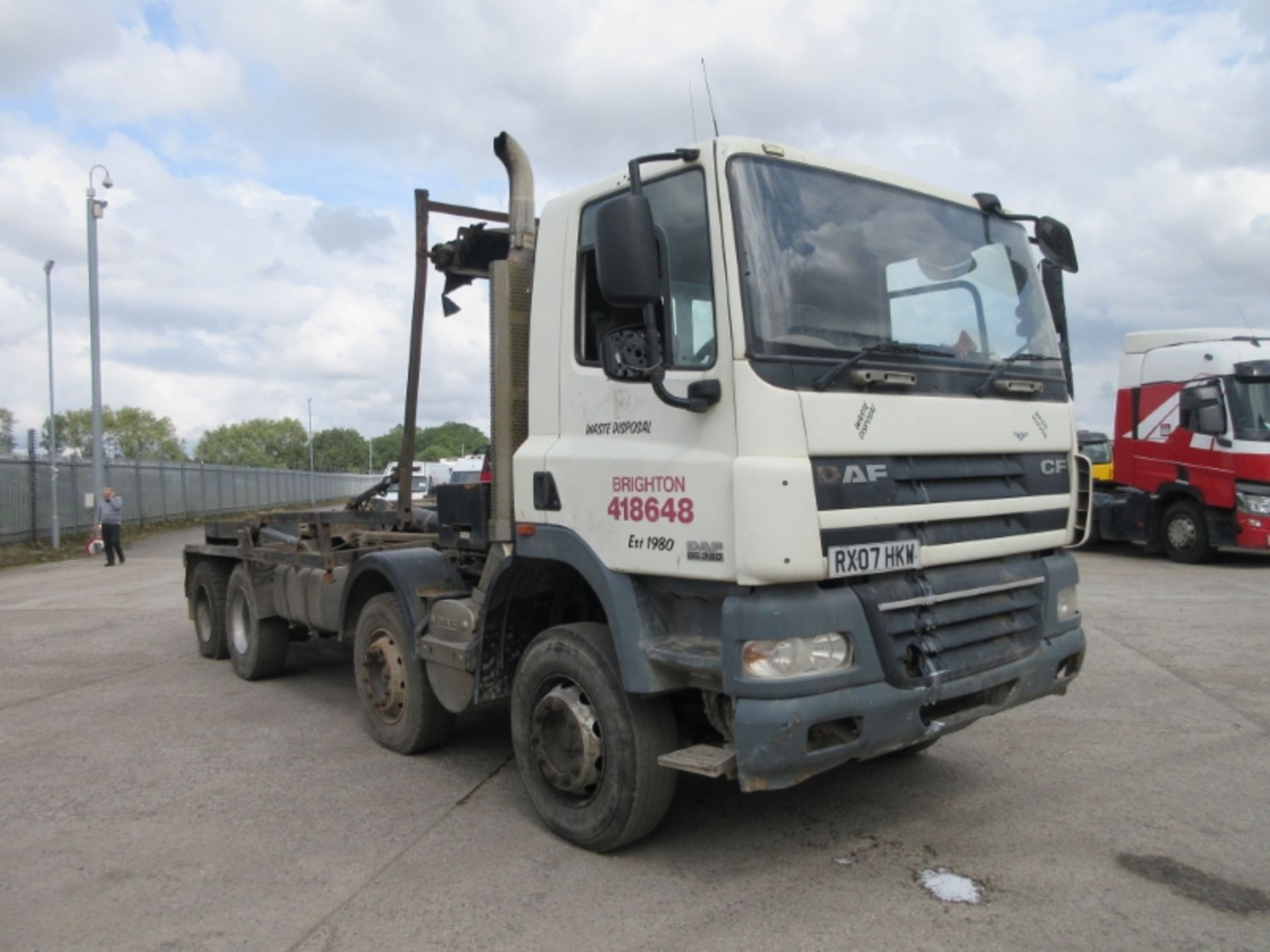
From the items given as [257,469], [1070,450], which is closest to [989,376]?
[1070,450]

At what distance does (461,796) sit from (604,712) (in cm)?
153

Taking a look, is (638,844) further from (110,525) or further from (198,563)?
(110,525)

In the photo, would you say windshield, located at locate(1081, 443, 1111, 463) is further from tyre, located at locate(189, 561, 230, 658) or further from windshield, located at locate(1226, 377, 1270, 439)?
tyre, located at locate(189, 561, 230, 658)

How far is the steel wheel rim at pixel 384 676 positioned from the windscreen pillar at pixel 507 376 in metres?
1.35

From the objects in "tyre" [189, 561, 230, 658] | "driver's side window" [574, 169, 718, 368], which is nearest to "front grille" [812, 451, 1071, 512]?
"driver's side window" [574, 169, 718, 368]

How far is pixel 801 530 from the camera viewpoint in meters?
3.81

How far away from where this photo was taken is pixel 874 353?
4.22 m

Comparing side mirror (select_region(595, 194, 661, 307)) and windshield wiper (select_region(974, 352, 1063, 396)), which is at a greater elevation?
side mirror (select_region(595, 194, 661, 307))

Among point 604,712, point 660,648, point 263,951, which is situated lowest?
point 263,951

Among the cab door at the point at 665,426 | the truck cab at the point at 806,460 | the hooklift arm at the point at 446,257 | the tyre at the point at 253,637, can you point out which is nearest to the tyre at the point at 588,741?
the truck cab at the point at 806,460

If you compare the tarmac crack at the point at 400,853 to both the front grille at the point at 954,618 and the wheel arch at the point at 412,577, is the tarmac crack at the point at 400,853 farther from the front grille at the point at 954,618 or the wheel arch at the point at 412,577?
the front grille at the point at 954,618

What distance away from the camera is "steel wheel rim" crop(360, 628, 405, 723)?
6152mm

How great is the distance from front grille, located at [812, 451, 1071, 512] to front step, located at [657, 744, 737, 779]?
1.02 m

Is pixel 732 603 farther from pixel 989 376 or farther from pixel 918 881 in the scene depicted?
pixel 989 376
